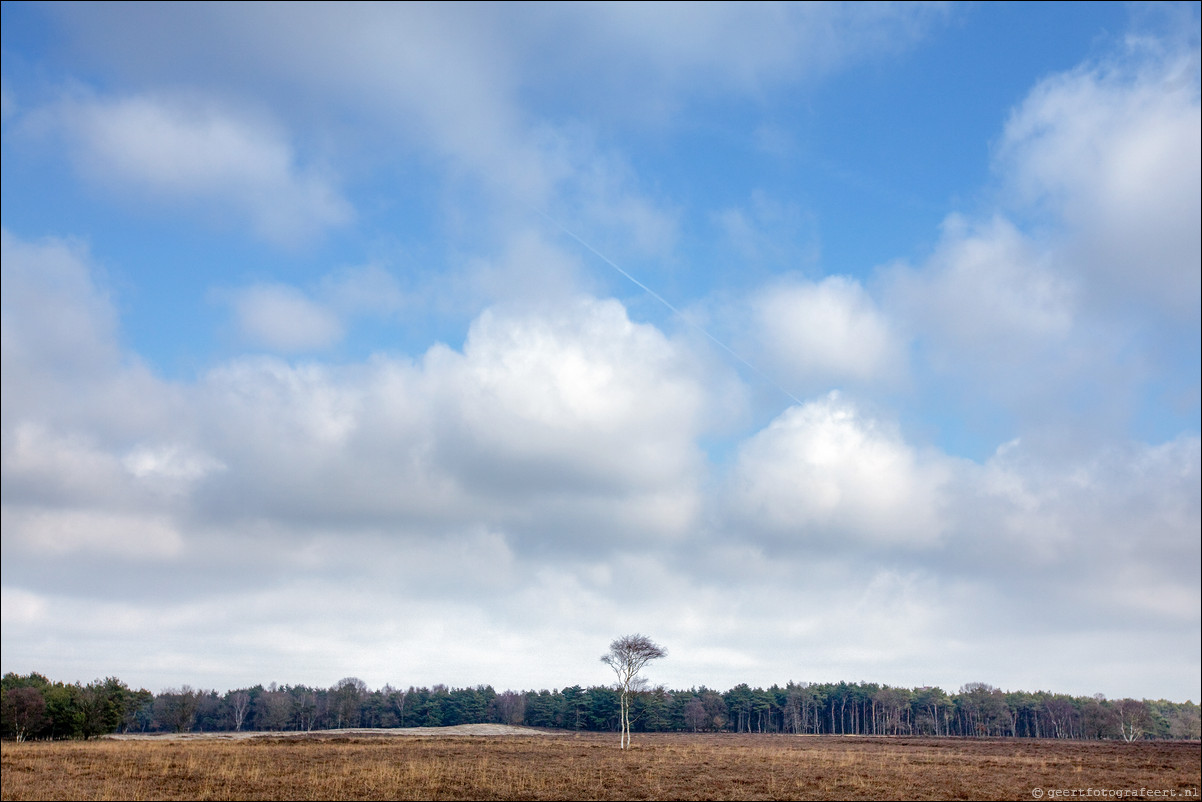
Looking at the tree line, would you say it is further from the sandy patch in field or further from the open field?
the open field

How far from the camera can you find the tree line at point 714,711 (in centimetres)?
14488

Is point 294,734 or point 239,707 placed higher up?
point 294,734

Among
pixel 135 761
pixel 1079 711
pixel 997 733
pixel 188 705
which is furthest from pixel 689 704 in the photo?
pixel 135 761

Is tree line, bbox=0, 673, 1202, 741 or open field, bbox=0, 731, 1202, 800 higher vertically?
open field, bbox=0, 731, 1202, 800

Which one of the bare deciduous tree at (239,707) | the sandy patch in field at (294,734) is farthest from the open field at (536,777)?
the bare deciduous tree at (239,707)

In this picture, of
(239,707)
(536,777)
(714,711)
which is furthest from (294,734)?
(714,711)

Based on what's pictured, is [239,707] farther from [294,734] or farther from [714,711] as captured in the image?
[714,711]

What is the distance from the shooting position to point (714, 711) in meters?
163

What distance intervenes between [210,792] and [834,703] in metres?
175

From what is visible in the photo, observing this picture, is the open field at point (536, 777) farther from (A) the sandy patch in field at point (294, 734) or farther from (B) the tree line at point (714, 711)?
(B) the tree line at point (714, 711)

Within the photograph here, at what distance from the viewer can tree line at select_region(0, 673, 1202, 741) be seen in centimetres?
14488

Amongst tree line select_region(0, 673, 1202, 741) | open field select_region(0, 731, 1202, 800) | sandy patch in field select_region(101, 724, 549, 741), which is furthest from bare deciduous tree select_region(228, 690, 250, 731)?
open field select_region(0, 731, 1202, 800)

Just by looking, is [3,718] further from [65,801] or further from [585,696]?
[585,696]

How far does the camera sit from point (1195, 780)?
3209cm
